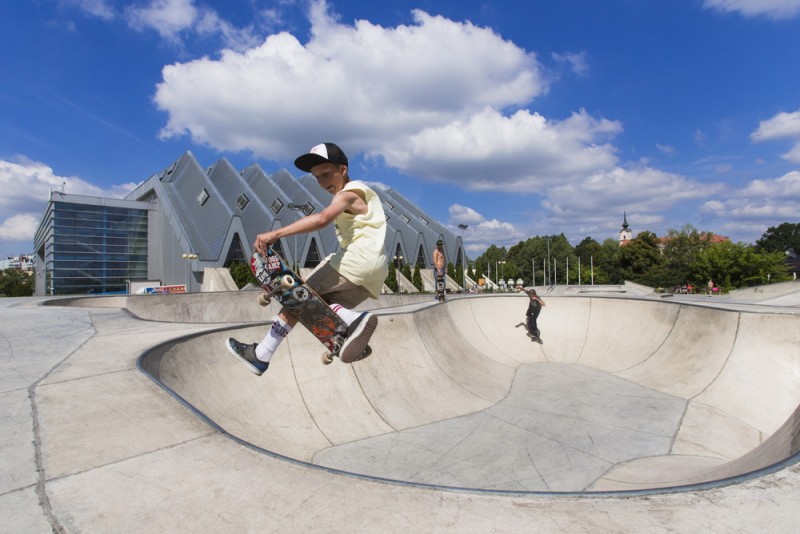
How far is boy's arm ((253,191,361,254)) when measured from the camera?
9.93 ft

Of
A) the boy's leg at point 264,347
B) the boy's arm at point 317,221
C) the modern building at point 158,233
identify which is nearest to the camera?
the boy's arm at point 317,221

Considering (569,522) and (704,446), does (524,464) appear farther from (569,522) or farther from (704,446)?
(569,522)

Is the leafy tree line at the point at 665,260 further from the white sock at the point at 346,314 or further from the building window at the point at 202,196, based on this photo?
the building window at the point at 202,196

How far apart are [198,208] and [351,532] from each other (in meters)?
48.5

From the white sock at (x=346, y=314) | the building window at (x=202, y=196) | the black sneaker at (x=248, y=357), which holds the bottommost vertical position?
the black sneaker at (x=248, y=357)

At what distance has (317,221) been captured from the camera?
10.0 feet

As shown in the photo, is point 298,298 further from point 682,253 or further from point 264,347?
point 682,253

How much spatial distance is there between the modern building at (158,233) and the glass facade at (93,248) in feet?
0.25

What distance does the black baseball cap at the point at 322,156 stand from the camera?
10.9 ft

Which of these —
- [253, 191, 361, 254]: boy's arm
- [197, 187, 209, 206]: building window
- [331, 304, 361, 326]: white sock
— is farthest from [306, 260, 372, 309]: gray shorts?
[197, 187, 209, 206]: building window

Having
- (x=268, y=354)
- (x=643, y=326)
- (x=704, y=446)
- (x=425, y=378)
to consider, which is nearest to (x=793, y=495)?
(x=268, y=354)

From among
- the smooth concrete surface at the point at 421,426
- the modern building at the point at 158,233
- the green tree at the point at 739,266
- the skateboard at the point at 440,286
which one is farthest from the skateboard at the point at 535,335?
the green tree at the point at 739,266

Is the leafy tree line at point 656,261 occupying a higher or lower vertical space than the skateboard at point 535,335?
higher

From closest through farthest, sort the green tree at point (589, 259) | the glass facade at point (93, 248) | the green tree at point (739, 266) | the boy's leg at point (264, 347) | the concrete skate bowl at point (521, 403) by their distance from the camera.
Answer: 1. the boy's leg at point (264, 347)
2. the concrete skate bowl at point (521, 403)
3. the glass facade at point (93, 248)
4. the green tree at point (739, 266)
5. the green tree at point (589, 259)
